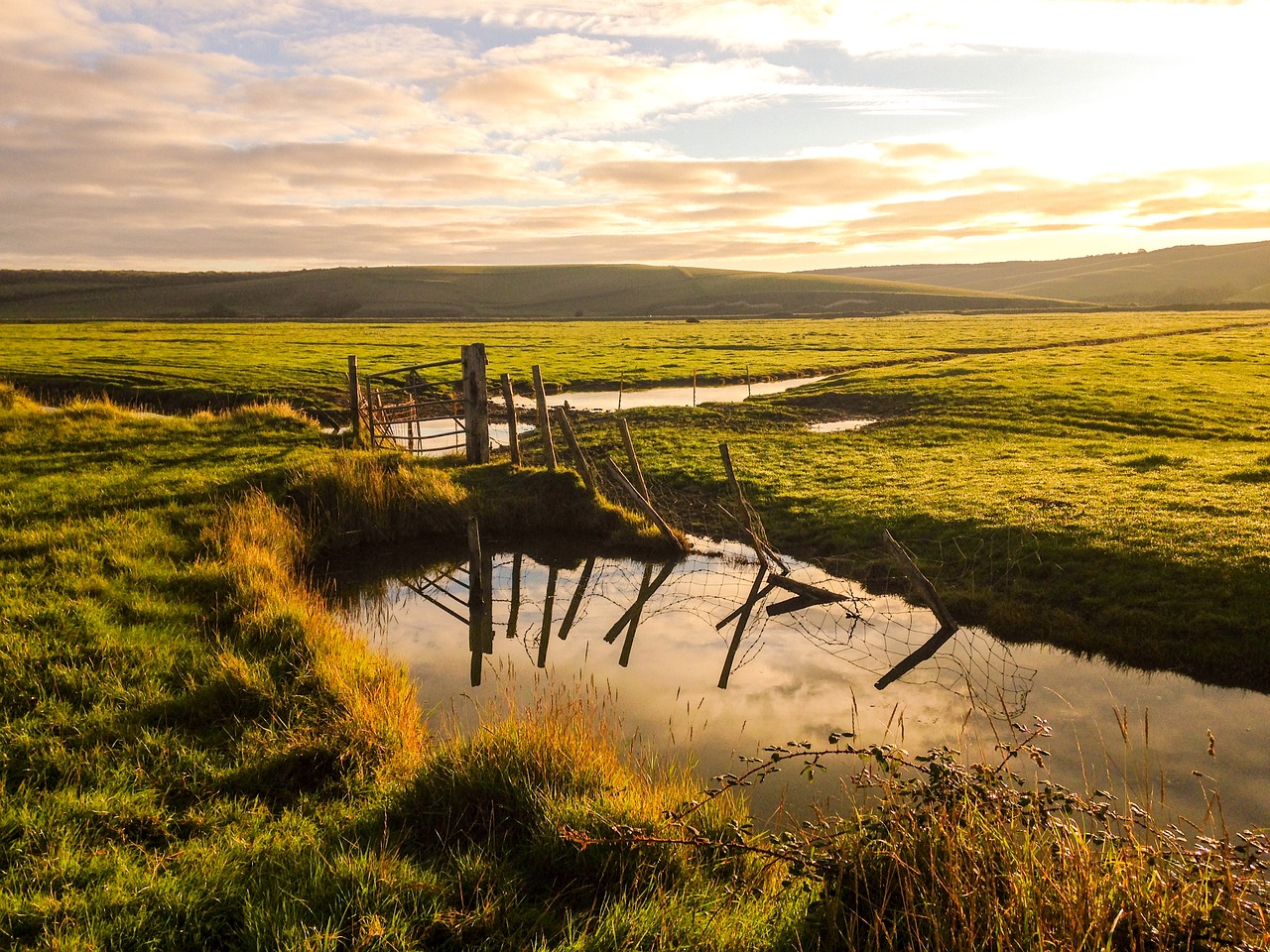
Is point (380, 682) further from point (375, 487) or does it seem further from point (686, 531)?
point (686, 531)

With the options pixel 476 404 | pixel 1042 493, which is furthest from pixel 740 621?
pixel 476 404

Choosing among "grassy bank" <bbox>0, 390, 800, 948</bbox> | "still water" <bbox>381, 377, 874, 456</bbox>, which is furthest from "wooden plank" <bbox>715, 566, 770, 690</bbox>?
"still water" <bbox>381, 377, 874, 456</bbox>

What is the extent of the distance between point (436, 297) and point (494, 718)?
572 ft

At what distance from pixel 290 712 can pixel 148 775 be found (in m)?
1.48

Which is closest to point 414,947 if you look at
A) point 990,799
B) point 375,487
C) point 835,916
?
point 835,916

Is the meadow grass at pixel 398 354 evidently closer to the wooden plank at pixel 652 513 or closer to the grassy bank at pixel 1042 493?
the grassy bank at pixel 1042 493

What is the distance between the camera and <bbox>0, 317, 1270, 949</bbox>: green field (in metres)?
4.89

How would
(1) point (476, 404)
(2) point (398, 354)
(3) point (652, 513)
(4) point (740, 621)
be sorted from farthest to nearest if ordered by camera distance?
(2) point (398, 354)
(1) point (476, 404)
(3) point (652, 513)
(4) point (740, 621)

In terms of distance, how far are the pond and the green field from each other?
Answer: 0.85 m

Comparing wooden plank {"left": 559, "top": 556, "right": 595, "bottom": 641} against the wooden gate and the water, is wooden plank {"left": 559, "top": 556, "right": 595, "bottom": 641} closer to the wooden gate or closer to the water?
the wooden gate

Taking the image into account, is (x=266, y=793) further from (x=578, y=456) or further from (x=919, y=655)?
(x=578, y=456)

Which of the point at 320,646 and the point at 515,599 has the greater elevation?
the point at 320,646

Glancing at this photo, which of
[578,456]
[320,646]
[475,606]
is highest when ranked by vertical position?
[578,456]

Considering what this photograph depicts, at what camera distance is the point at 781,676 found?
1081 centimetres
